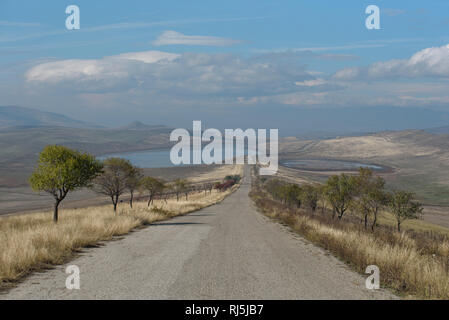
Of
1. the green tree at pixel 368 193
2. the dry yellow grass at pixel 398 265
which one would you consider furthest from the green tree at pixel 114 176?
the green tree at pixel 368 193

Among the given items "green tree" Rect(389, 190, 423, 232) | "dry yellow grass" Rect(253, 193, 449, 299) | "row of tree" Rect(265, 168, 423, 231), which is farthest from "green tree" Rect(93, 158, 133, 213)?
"green tree" Rect(389, 190, 423, 232)

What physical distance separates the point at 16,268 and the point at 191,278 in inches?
163

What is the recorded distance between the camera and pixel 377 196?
51.6 metres

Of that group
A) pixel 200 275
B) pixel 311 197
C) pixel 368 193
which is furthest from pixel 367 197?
pixel 200 275

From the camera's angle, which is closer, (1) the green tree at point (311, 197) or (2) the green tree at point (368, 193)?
(2) the green tree at point (368, 193)

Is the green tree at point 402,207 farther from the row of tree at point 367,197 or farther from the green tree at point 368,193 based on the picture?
the green tree at point 368,193

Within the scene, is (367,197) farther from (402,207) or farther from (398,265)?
(398,265)

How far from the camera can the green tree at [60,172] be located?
2692 centimetres

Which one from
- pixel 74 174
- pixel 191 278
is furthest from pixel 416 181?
pixel 191 278

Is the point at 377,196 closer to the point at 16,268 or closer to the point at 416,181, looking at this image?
the point at 16,268

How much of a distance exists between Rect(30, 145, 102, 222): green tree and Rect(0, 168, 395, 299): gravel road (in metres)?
14.6

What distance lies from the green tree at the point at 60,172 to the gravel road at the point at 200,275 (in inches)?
575

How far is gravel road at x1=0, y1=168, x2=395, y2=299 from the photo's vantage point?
7.73m
